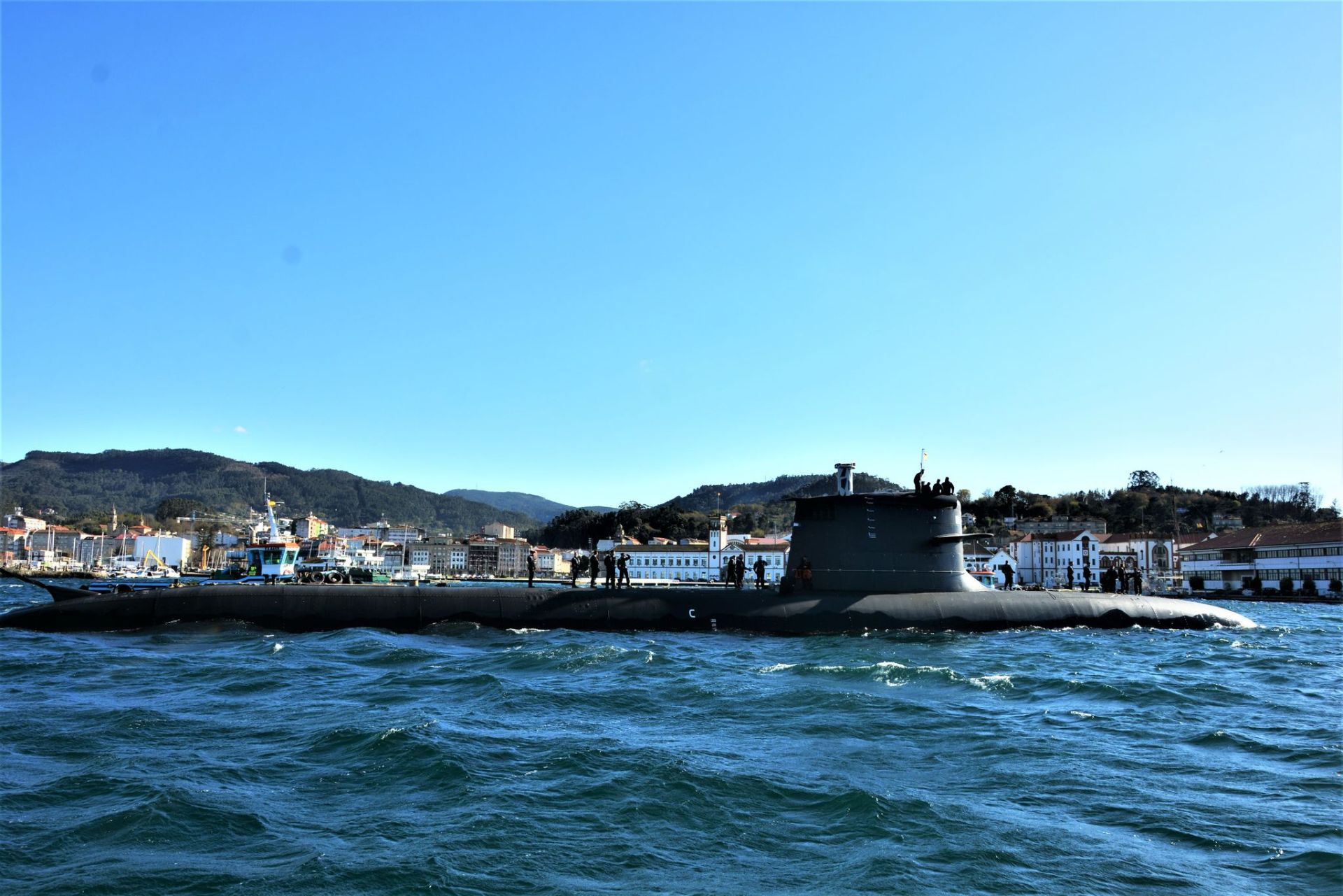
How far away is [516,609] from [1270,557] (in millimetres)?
71941

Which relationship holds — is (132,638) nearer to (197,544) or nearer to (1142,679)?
(1142,679)

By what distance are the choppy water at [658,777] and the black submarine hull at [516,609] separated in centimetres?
416

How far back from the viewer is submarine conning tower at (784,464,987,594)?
24250mm

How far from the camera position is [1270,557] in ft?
246

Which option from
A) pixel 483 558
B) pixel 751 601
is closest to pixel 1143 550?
pixel 483 558

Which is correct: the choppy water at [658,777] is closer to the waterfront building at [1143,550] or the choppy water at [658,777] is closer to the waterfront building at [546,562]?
the waterfront building at [1143,550]

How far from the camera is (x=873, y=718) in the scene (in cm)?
1280

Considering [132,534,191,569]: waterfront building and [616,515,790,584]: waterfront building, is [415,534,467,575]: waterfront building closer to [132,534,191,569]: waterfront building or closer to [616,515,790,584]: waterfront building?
[132,534,191,569]: waterfront building

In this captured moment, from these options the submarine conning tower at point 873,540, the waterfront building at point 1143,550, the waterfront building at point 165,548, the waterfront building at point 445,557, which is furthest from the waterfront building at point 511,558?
the submarine conning tower at point 873,540

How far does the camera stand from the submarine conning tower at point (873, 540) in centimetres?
2425

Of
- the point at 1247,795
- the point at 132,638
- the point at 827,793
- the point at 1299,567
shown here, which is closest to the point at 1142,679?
the point at 1247,795

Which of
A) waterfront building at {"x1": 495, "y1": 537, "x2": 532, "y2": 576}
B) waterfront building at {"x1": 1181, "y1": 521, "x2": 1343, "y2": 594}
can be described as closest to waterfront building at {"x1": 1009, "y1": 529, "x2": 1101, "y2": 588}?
waterfront building at {"x1": 1181, "y1": 521, "x2": 1343, "y2": 594}

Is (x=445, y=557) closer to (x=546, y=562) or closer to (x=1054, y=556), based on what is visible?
(x=546, y=562)

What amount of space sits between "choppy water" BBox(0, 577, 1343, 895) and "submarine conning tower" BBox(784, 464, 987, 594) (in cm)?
648
